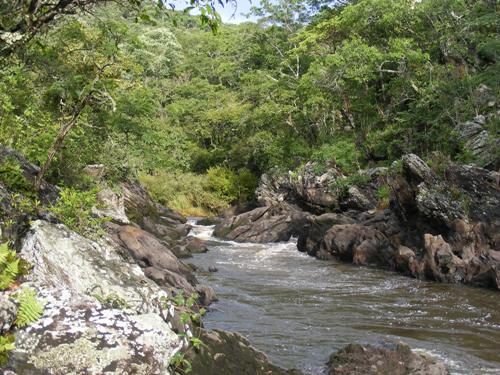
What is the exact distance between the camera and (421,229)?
18406 millimetres

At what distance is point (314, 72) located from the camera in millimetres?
31500

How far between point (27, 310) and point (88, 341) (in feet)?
1.84

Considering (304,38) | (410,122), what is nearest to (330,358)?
(410,122)

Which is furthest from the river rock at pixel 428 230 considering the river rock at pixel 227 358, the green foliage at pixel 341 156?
the river rock at pixel 227 358

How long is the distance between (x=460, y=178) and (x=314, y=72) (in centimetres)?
1584

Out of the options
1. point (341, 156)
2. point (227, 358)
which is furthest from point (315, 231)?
point (227, 358)

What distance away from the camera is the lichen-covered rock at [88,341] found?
4.11 m

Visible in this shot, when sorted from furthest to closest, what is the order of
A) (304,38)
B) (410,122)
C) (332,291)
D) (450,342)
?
(304,38), (410,122), (332,291), (450,342)

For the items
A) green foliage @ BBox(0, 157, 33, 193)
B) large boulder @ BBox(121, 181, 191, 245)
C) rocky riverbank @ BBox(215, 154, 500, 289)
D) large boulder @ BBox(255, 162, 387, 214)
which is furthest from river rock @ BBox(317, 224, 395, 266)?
green foliage @ BBox(0, 157, 33, 193)

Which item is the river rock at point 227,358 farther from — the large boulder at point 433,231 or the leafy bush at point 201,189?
the leafy bush at point 201,189

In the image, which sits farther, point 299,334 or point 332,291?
point 332,291

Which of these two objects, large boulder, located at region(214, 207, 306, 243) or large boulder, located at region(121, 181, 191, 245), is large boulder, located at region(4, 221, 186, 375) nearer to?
large boulder, located at region(121, 181, 191, 245)

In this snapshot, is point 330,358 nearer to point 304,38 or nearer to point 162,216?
point 162,216

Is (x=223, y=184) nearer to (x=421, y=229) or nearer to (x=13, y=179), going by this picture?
(x=421, y=229)
